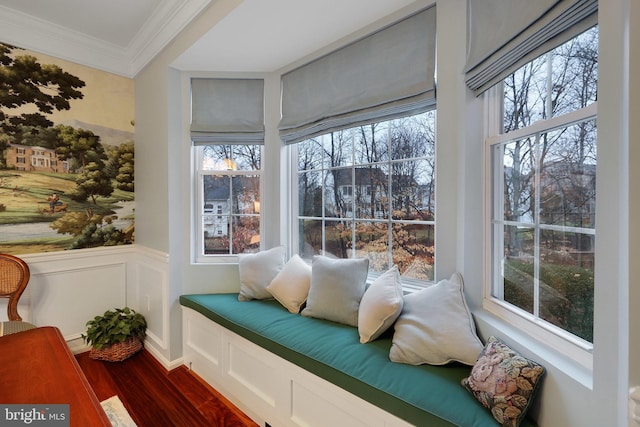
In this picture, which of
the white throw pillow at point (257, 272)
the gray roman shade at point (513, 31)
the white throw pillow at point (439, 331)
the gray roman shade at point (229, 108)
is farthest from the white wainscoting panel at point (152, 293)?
the gray roman shade at point (513, 31)

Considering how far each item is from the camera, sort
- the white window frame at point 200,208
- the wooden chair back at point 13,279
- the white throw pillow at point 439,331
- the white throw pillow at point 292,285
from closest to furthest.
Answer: the white throw pillow at point 439,331
the white throw pillow at point 292,285
the wooden chair back at point 13,279
the white window frame at point 200,208

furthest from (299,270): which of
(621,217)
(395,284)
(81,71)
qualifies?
(81,71)

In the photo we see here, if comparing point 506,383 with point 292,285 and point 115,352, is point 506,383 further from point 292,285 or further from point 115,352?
point 115,352

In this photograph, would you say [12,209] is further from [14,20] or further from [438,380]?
[438,380]

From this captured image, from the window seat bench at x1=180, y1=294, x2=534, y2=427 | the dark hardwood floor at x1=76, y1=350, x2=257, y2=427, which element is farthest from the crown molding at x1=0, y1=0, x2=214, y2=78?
the dark hardwood floor at x1=76, y1=350, x2=257, y2=427

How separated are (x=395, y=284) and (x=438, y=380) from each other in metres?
0.50

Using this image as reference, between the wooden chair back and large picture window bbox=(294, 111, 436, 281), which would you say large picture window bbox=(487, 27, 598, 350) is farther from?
the wooden chair back

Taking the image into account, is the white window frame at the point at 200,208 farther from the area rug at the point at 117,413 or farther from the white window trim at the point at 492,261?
the white window trim at the point at 492,261

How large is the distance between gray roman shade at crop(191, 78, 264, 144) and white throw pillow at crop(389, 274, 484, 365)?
180 cm

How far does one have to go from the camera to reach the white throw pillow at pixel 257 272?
217 cm

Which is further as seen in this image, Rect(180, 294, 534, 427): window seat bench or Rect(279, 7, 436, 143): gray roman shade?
Rect(279, 7, 436, 143): gray roman shade

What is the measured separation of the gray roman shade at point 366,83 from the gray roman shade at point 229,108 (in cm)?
24

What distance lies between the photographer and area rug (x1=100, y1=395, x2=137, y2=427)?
1719 millimetres

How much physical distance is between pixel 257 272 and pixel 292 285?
35 centimetres
